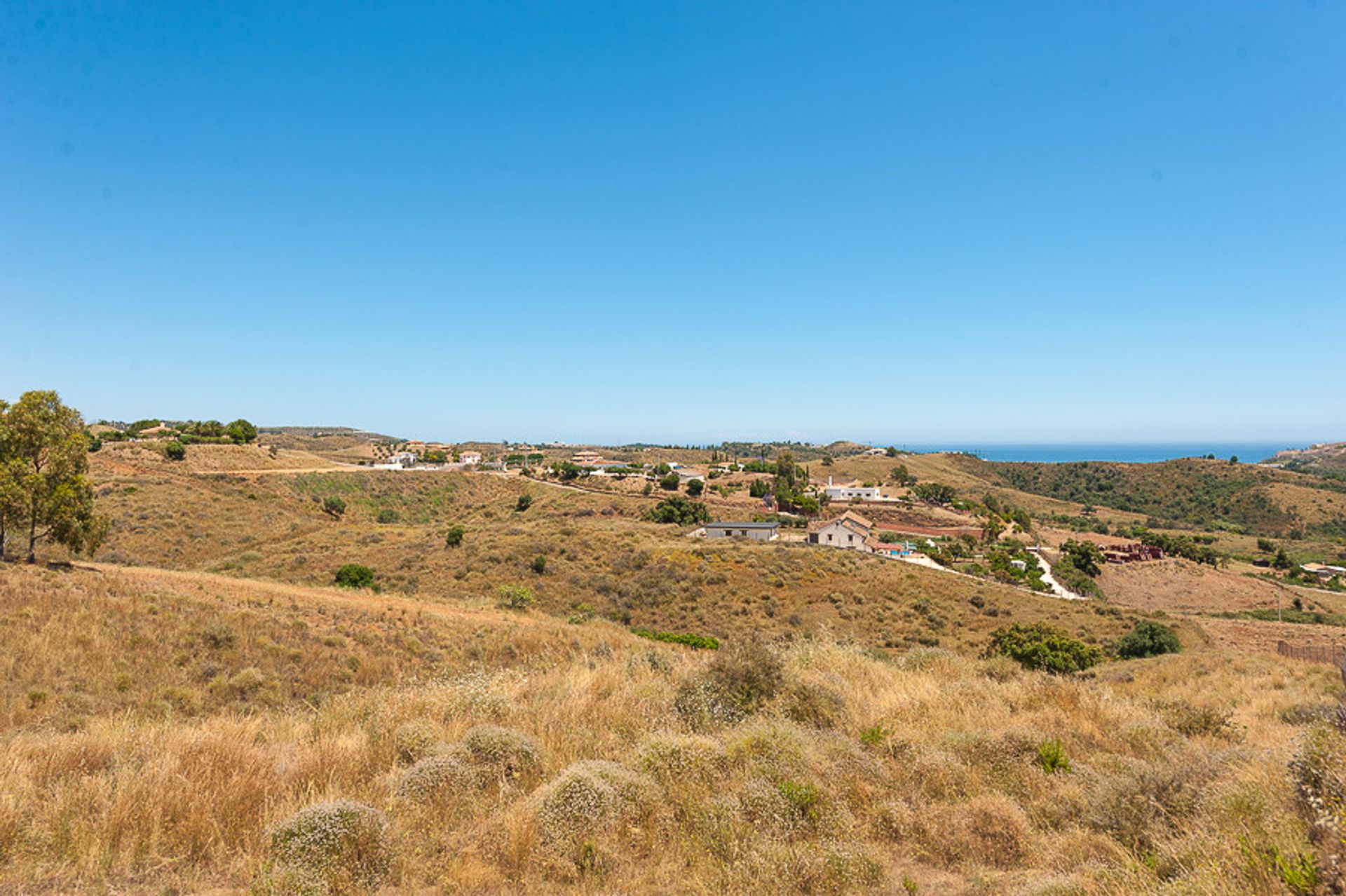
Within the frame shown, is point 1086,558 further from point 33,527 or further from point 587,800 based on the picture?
point 33,527

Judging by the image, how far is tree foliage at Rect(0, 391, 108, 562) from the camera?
17000mm

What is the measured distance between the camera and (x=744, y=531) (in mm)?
50094

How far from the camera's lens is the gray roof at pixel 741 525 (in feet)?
165

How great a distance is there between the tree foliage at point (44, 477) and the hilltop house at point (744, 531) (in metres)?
36.5

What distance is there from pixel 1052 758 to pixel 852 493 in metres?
82.9

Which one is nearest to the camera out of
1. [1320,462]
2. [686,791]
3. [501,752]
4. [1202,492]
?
[686,791]

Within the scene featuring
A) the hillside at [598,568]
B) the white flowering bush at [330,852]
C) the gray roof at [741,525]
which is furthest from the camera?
the gray roof at [741,525]

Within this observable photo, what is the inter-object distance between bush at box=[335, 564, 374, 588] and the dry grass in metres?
22.6

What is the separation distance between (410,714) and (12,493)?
1935cm

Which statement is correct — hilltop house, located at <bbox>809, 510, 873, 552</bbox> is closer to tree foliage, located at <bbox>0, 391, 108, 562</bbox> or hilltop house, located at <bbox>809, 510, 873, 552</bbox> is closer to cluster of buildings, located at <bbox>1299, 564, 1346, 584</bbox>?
cluster of buildings, located at <bbox>1299, 564, 1346, 584</bbox>

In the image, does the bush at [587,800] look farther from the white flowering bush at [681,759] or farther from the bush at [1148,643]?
the bush at [1148,643]

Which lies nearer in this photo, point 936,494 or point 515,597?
point 515,597

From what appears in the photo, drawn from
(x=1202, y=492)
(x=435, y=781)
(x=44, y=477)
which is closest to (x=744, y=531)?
(x=44, y=477)

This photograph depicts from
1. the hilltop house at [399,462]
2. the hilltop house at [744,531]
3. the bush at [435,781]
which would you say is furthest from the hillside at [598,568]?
the hilltop house at [399,462]
